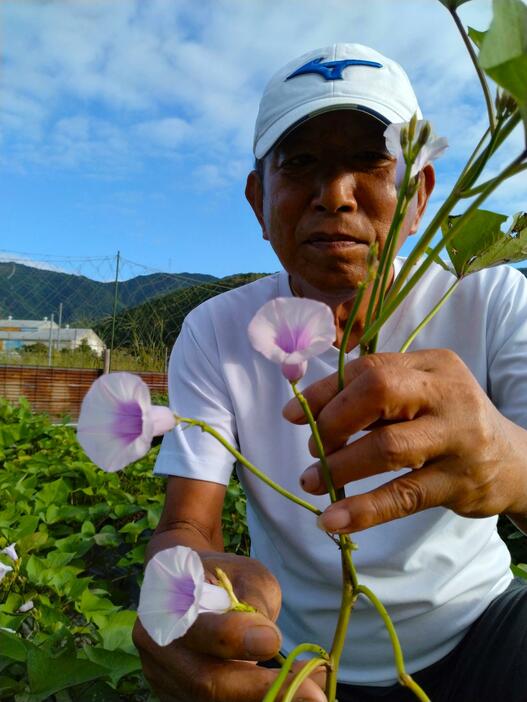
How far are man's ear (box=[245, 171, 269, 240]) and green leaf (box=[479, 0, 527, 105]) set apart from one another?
87 centimetres

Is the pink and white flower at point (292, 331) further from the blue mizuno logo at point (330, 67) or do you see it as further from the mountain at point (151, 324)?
the mountain at point (151, 324)

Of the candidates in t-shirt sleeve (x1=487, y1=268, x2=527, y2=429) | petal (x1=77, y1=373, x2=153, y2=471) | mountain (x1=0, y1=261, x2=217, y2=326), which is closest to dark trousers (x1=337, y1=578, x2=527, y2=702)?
t-shirt sleeve (x1=487, y1=268, x2=527, y2=429)

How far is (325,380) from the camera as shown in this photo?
0.51 metres

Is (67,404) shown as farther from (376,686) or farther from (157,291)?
(376,686)

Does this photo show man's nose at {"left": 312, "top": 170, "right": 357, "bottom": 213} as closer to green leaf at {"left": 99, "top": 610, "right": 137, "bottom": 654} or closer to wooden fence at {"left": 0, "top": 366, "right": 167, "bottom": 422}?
green leaf at {"left": 99, "top": 610, "right": 137, "bottom": 654}

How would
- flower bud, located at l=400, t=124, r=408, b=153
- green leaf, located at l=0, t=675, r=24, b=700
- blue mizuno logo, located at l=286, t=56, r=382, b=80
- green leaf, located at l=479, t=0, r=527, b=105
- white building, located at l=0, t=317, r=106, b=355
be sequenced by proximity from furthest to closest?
1. white building, located at l=0, t=317, r=106, b=355
2. blue mizuno logo, located at l=286, t=56, r=382, b=80
3. green leaf, located at l=0, t=675, r=24, b=700
4. flower bud, located at l=400, t=124, r=408, b=153
5. green leaf, located at l=479, t=0, r=527, b=105

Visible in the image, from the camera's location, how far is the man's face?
3.05ft

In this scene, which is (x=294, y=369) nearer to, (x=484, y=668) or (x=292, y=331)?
(x=292, y=331)

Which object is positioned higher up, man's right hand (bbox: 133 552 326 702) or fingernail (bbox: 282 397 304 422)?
fingernail (bbox: 282 397 304 422)

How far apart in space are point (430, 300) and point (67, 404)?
461 centimetres

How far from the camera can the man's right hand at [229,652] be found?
1.66 ft

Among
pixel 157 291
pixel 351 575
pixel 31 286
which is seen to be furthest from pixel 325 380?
Answer: pixel 31 286

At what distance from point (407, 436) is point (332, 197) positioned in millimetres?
537

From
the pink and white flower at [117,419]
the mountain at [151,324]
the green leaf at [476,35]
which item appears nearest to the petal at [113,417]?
the pink and white flower at [117,419]
